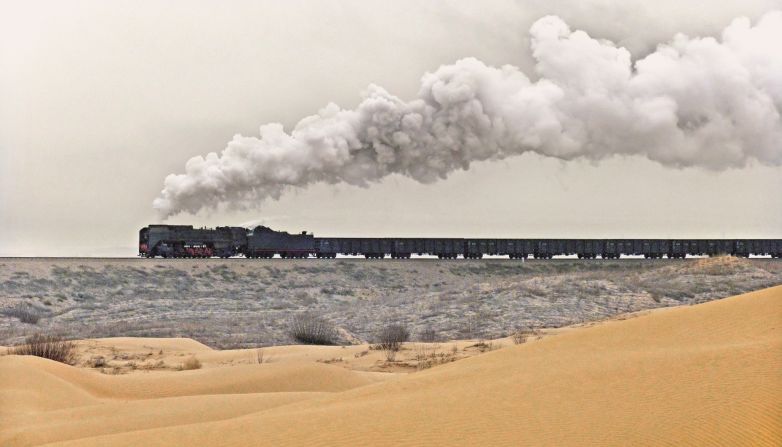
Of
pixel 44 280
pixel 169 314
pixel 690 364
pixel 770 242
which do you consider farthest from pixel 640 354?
pixel 770 242

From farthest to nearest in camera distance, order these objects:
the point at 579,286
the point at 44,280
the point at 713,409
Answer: the point at 44,280, the point at 579,286, the point at 713,409

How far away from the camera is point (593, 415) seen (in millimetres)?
6387

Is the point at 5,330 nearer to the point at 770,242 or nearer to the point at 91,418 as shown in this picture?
the point at 91,418

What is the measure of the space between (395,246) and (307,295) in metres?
22.5

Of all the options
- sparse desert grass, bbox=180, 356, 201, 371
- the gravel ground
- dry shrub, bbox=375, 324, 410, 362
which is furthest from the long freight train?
sparse desert grass, bbox=180, 356, 201, 371

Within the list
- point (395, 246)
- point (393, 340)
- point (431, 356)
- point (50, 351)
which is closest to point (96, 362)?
point (50, 351)

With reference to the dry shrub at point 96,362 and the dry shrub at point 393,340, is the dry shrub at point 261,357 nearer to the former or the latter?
the dry shrub at point 393,340

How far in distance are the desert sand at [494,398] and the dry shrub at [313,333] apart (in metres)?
11.0

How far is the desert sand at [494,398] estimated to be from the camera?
603cm

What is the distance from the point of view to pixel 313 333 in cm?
2508

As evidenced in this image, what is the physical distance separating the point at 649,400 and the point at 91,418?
700cm

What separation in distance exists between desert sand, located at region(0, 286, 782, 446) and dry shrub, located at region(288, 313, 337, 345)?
11.0 m

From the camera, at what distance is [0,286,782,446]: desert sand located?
603cm

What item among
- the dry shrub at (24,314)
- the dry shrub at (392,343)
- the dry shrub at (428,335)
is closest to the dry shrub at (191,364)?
the dry shrub at (392,343)
